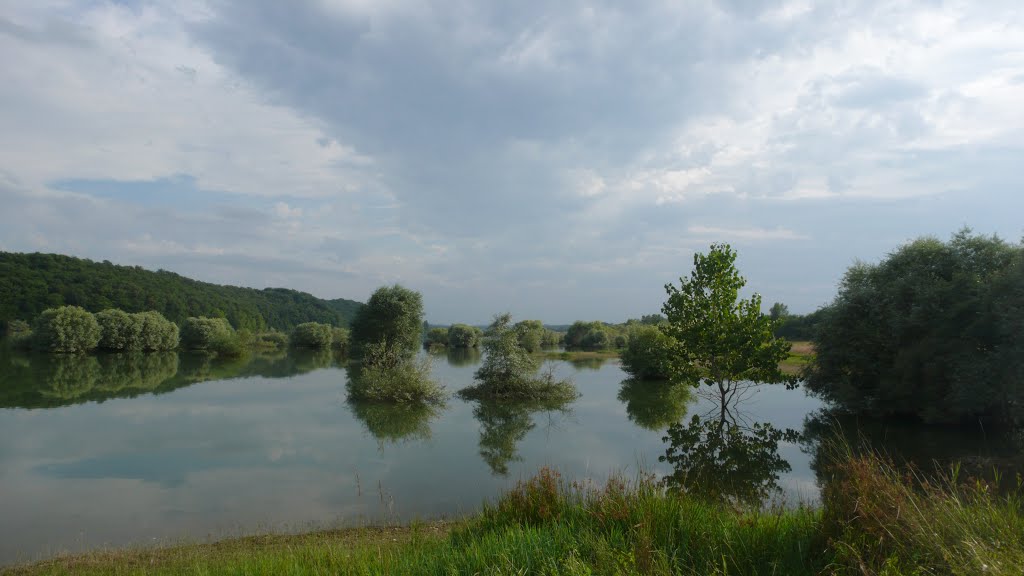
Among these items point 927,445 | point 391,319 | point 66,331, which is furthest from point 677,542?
point 66,331

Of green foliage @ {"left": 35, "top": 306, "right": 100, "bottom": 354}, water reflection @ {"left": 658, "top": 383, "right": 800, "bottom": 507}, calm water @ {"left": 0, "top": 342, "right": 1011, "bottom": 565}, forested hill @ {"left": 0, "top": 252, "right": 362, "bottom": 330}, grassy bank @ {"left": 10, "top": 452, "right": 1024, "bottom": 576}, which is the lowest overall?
calm water @ {"left": 0, "top": 342, "right": 1011, "bottom": 565}

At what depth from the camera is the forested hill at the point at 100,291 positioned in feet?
200

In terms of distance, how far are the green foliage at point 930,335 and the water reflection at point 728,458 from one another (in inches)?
158

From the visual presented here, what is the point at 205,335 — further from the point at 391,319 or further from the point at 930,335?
the point at 930,335

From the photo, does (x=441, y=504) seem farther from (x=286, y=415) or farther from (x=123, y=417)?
(x=123, y=417)

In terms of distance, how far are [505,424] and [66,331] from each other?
46937mm

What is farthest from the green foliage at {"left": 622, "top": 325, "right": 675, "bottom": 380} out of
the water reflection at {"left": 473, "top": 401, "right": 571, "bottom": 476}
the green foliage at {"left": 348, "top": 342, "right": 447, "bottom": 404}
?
the green foliage at {"left": 348, "top": 342, "right": 447, "bottom": 404}

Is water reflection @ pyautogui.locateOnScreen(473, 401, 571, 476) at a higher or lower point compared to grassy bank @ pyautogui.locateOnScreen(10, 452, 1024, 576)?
lower

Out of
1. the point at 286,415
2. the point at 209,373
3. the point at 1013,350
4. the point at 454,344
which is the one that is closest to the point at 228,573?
the point at 286,415

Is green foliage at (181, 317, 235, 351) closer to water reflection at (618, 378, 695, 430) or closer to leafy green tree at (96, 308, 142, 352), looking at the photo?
leafy green tree at (96, 308, 142, 352)

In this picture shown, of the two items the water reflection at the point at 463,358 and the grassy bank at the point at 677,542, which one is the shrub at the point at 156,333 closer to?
the water reflection at the point at 463,358

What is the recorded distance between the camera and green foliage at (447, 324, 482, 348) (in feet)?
250

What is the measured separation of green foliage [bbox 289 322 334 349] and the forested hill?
787 cm

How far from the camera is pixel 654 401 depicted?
23297 mm
